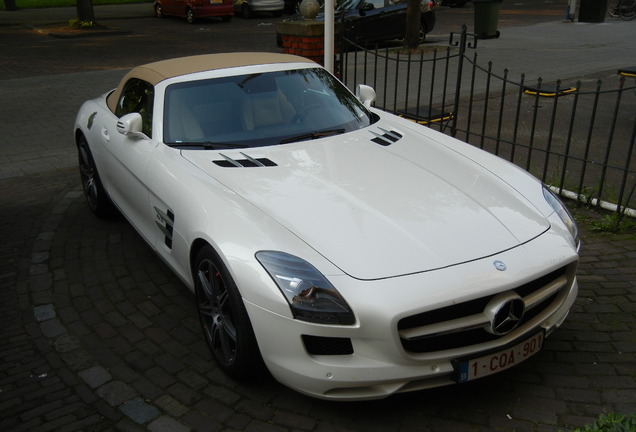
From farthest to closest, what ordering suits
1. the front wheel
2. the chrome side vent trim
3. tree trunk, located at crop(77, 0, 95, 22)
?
the front wheel → tree trunk, located at crop(77, 0, 95, 22) → the chrome side vent trim

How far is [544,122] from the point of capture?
28.9ft

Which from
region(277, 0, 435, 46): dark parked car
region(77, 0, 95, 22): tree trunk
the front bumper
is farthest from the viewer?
region(77, 0, 95, 22): tree trunk

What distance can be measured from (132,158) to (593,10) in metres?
20.3

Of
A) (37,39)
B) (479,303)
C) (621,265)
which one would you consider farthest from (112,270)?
(37,39)

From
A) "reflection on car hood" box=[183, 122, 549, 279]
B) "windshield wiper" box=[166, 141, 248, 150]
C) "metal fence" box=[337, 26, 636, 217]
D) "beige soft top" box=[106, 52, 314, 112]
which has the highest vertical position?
"beige soft top" box=[106, 52, 314, 112]

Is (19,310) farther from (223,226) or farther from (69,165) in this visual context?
(69,165)

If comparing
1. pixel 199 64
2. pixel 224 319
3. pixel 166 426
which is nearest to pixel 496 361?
pixel 224 319

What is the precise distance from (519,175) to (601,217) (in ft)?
6.30

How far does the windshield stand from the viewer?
14.3 feet

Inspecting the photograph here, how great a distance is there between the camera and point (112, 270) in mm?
4922

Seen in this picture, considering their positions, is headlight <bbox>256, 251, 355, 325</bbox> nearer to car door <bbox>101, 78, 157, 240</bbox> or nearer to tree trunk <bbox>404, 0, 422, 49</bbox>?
car door <bbox>101, 78, 157, 240</bbox>

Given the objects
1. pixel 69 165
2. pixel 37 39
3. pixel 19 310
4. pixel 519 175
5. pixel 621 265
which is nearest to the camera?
pixel 519 175

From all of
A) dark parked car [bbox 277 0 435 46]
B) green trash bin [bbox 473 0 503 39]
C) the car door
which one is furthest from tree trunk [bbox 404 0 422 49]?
the car door

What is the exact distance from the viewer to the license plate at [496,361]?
295cm
